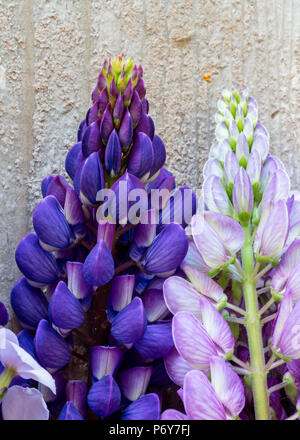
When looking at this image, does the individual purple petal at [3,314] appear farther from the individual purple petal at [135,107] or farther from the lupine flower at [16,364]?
the individual purple petal at [135,107]

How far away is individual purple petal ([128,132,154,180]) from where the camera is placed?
457 millimetres

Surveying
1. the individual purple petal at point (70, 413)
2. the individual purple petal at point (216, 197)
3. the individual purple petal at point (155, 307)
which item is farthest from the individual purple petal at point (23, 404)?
the individual purple petal at point (216, 197)

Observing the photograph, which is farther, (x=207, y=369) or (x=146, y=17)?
(x=146, y=17)

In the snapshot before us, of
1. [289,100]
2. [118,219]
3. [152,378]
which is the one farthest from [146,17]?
[152,378]

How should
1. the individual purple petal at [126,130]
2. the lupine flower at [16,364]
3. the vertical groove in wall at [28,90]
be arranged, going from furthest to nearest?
the vertical groove in wall at [28,90], the individual purple petal at [126,130], the lupine flower at [16,364]

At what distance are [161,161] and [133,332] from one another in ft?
0.58

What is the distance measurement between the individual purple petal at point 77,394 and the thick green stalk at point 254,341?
0.47 feet

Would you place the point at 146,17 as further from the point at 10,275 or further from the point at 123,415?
the point at 123,415

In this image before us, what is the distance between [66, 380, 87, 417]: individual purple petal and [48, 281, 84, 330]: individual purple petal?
55 mm

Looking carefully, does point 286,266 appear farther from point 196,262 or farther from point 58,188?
point 58,188

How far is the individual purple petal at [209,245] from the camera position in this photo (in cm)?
44

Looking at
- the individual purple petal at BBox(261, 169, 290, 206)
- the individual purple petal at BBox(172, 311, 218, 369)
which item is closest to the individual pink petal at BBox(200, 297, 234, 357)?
the individual purple petal at BBox(172, 311, 218, 369)

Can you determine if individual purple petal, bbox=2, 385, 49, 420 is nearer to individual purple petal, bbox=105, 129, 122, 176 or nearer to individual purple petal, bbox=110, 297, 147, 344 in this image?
individual purple petal, bbox=110, 297, 147, 344

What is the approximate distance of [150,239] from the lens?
1.49 ft
